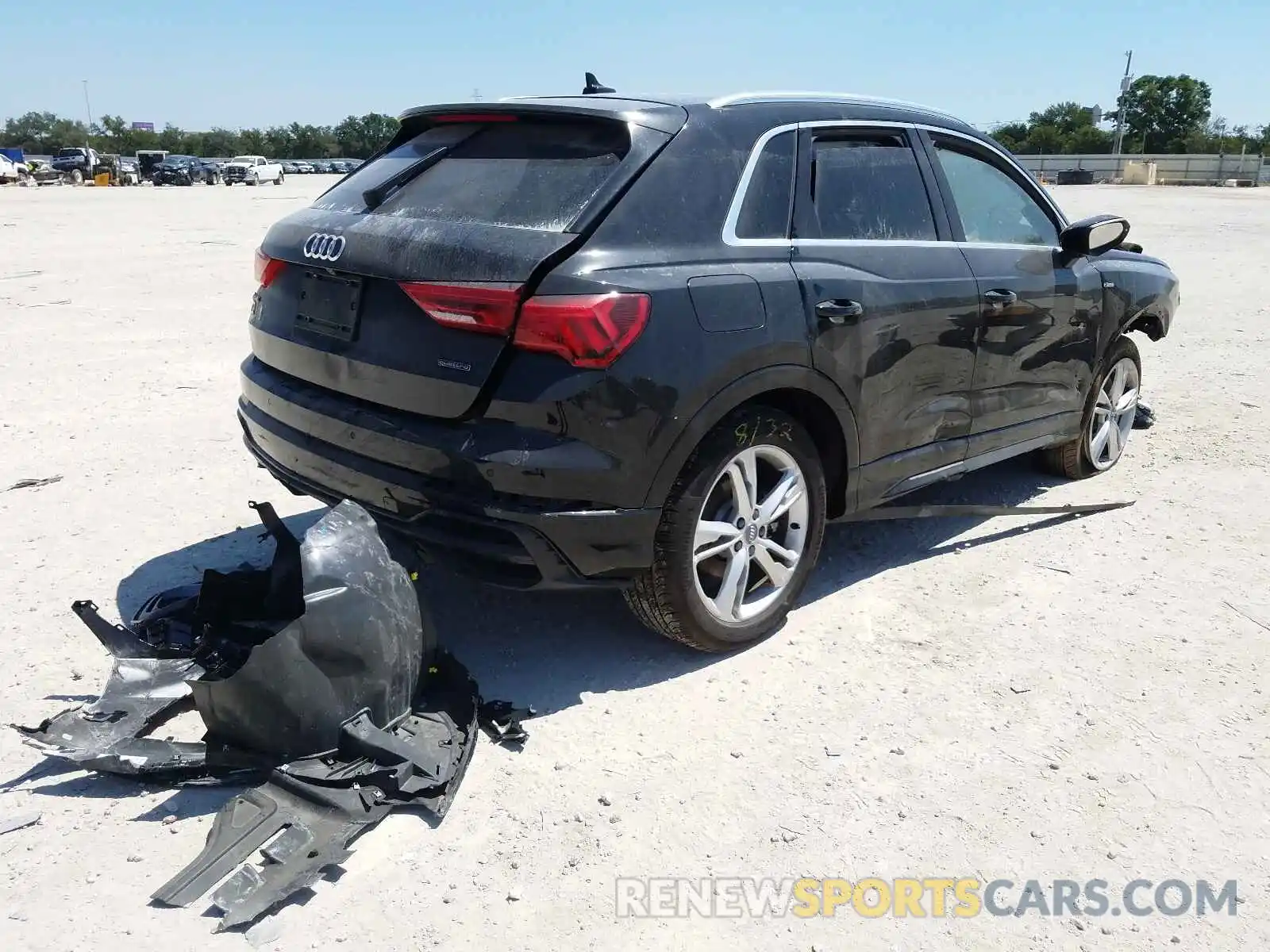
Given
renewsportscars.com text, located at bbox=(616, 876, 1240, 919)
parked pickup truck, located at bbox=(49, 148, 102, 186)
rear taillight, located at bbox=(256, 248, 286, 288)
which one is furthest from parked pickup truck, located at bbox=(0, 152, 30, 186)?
renewsportscars.com text, located at bbox=(616, 876, 1240, 919)

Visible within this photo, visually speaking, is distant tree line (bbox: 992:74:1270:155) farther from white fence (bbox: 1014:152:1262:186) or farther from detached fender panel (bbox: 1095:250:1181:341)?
detached fender panel (bbox: 1095:250:1181:341)

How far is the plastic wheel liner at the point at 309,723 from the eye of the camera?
256cm

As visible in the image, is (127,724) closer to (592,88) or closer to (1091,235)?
(592,88)

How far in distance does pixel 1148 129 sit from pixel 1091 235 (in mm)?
109000

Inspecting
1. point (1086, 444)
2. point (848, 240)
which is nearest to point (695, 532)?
point (848, 240)

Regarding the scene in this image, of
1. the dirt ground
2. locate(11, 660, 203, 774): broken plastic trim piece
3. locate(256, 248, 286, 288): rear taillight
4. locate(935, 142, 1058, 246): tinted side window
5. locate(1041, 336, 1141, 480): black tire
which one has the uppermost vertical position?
locate(935, 142, 1058, 246): tinted side window

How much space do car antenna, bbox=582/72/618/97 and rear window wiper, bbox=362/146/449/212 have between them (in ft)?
2.04

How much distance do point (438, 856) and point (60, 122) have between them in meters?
155

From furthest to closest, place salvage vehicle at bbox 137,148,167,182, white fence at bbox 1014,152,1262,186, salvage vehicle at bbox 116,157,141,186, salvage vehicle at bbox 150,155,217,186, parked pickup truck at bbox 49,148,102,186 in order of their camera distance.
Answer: white fence at bbox 1014,152,1262,186
salvage vehicle at bbox 137,148,167,182
salvage vehicle at bbox 116,157,141,186
parked pickup truck at bbox 49,148,102,186
salvage vehicle at bbox 150,155,217,186

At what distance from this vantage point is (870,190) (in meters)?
4.00

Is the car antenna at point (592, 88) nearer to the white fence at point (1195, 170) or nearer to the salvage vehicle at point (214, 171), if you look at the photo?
the salvage vehicle at point (214, 171)

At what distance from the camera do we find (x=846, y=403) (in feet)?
12.3

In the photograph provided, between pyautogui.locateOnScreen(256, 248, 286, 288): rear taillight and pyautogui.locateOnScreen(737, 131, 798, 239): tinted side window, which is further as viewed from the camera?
pyautogui.locateOnScreen(256, 248, 286, 288): rear taillight

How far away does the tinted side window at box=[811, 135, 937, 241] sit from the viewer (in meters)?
3.80
